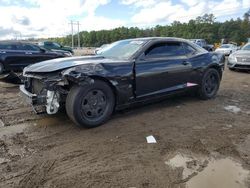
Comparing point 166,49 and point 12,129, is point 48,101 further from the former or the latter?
point 166,49

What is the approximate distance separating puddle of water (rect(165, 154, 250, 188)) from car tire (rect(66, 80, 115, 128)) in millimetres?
1535

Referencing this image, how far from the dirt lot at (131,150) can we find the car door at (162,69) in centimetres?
52

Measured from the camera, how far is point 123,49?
5461 millimetres

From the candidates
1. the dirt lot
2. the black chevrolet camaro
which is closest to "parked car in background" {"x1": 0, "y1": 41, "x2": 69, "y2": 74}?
the dirt lot

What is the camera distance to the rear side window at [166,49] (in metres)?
5.35

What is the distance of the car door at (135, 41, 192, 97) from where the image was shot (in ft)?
16.5

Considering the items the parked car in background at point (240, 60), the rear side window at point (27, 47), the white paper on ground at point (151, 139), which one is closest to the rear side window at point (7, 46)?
the rear side window at point (27, 47)

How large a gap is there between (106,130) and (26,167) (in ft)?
4.96

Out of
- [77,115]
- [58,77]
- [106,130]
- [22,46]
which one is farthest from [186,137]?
[22,46]

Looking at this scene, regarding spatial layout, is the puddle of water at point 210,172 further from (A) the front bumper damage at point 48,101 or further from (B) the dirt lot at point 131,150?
(A) the front bumper damage at point 48,101

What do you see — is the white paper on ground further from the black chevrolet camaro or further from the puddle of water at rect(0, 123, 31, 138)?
the puddle of water at rect(0, 123, 31, 138)

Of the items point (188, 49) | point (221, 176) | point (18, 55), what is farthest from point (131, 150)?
point (18, 55)

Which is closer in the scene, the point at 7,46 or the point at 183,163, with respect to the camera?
the point at 183,163

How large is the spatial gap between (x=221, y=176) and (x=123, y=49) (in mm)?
3175
